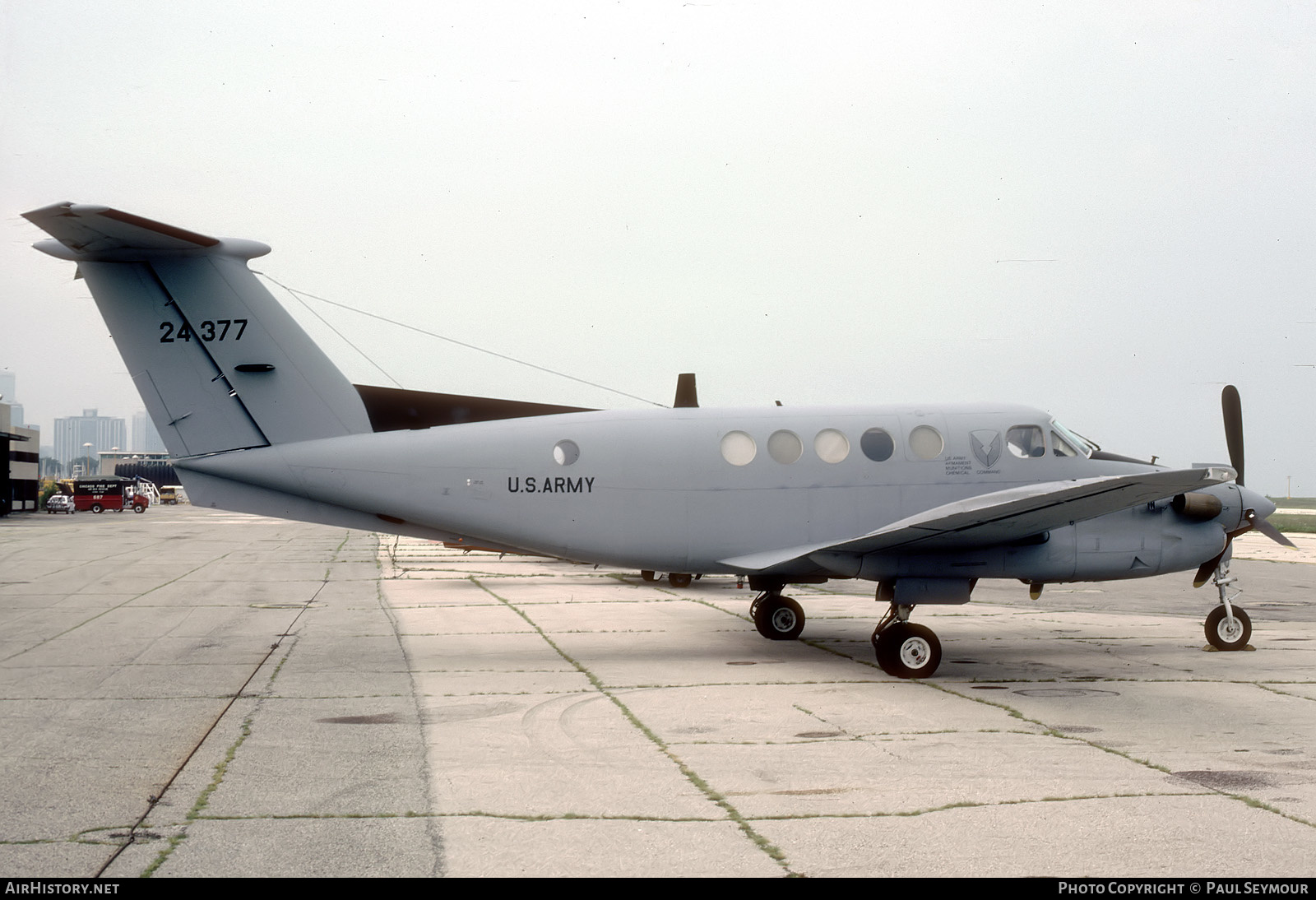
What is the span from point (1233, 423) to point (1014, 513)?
6.65m

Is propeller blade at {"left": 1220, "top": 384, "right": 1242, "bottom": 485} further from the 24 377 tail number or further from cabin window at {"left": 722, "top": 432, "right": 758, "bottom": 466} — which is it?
the 24 377 tail number

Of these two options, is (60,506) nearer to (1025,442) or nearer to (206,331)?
(206,331)

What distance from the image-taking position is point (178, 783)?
23.8ft

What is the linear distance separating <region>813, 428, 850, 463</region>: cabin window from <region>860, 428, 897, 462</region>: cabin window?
218 mm

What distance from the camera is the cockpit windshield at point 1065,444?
1352cm

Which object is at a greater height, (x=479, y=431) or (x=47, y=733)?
(x=479, y=431)

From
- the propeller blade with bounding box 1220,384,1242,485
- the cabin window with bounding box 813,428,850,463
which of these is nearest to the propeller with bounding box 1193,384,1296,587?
the propeller blade with bounding box 1220,384,1242,485

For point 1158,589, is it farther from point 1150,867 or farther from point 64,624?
point 64,624

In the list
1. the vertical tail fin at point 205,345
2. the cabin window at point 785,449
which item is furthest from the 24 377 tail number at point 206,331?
the cabin window at point 785,449

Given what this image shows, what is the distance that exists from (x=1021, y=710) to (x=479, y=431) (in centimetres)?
729

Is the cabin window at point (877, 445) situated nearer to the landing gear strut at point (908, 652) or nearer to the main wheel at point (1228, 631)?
the landing gear strut at point (908, 652)

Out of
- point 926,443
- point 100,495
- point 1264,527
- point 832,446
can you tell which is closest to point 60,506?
point 100,495
